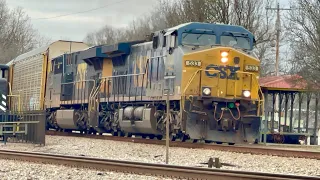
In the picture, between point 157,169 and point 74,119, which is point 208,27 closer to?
point 157,169

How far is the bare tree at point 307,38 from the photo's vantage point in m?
27.7

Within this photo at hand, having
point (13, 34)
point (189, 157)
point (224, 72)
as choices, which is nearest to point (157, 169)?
point (189, 157)

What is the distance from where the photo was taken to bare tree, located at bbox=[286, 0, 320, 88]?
2770 centimetres

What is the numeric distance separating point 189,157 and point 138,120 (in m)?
5.43

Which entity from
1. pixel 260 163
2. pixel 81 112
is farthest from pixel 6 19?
pixel 260 163

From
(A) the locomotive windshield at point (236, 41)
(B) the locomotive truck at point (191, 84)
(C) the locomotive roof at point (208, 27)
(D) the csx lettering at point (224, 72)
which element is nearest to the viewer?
(B) the locomotive truck at point (191, 84)

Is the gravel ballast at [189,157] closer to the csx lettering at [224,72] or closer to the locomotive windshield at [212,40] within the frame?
the csx lettering at [224,72]

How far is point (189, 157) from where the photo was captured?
13.4 meters

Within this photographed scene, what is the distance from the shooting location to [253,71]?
666 inches

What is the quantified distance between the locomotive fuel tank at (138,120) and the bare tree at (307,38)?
11513mm

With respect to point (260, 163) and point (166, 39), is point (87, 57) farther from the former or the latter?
point (260, 163)

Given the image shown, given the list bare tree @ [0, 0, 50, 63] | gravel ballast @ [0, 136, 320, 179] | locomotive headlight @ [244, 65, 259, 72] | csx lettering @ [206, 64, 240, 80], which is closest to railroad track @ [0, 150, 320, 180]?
gravel ballast @ [0, 136, 320, 179]

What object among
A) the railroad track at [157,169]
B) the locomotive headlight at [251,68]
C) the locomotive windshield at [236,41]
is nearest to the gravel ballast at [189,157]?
the railroad track at [157,169]

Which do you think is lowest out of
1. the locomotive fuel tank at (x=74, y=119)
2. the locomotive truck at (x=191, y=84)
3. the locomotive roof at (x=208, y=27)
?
the locomotive fuel tank at (x=74, y=119)
